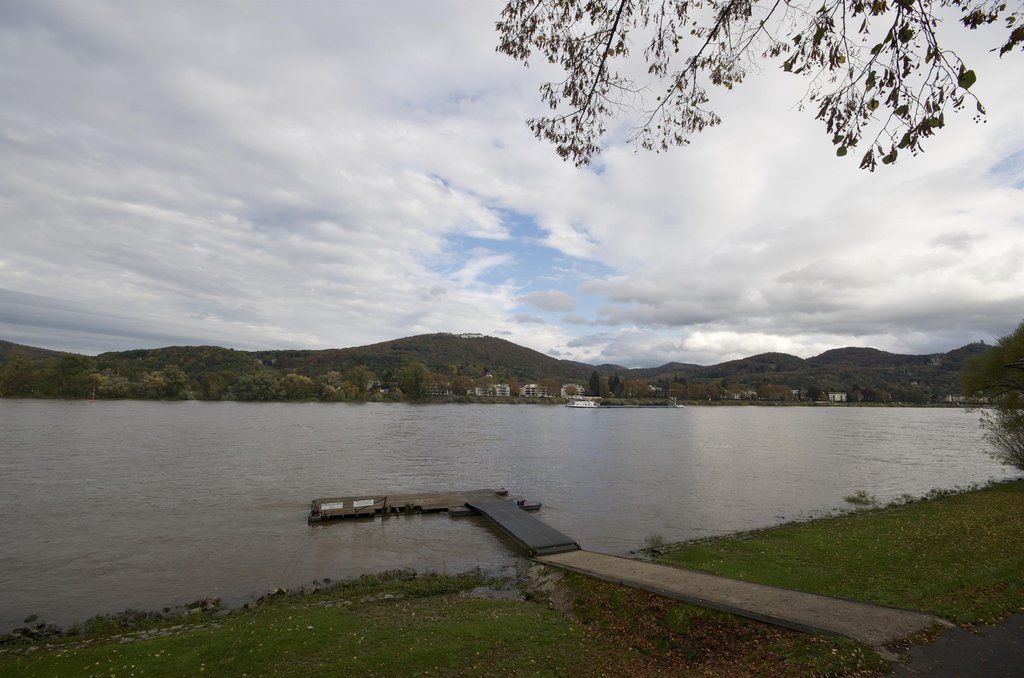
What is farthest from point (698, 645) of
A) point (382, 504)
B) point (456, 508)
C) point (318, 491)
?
point (318, 491)

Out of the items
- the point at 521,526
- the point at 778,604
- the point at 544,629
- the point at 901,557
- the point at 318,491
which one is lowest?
the point at 318,491

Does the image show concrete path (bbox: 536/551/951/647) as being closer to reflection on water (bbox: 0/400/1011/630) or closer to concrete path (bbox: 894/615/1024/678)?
concrete path (bbox: 894/615/1024/678)

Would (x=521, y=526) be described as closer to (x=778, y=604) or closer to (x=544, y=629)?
(x=544, y=629)

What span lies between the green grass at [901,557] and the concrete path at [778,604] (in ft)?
3.40

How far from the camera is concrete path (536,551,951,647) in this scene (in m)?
8.48

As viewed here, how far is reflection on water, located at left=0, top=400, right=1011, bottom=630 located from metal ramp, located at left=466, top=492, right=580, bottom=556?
0.80m

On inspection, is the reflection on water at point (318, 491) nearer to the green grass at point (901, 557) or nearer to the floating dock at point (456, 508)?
the floating dock at point (456, 508)

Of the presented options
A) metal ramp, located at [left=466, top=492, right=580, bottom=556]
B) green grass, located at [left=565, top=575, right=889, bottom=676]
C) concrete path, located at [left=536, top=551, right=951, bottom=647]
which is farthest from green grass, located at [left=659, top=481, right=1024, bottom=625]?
metal ramp, located at [left=466, top=492, right=580, bottom=556]

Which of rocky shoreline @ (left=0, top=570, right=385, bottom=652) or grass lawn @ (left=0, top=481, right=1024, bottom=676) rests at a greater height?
grass lawn @ (left=0, top=481, right=1024, bottom=676)

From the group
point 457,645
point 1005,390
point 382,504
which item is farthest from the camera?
point 1005,390

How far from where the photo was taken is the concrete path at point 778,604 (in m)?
8.48

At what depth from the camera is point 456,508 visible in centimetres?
2623

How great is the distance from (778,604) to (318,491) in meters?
26.6

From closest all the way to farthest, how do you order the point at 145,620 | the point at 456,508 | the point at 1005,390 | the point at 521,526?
the point at 145,620, the point at 521,526, the point at 456,508, the point at 1005,390
